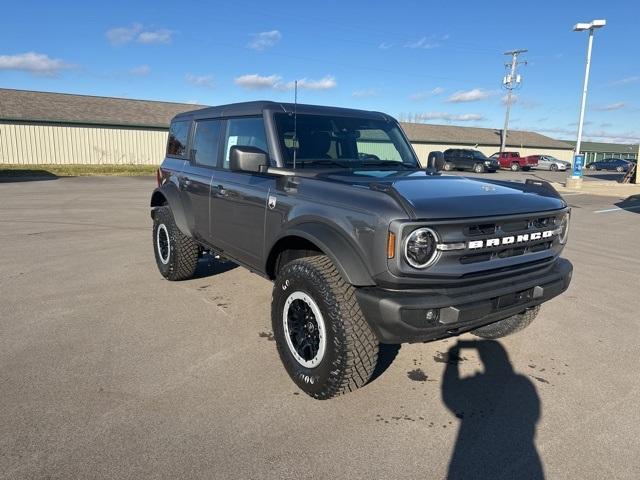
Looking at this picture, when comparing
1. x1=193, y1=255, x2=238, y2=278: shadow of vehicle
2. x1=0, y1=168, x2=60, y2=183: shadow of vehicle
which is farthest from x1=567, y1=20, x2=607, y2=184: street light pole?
x1=0, y1=168, x2=60, y2=183: shadow of vehicle

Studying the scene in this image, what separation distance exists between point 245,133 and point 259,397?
2.42m

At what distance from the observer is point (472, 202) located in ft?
9.96

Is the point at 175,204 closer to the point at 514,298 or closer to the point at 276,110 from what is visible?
the point at 276,110

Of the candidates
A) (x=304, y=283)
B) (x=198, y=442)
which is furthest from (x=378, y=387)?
(x=198, y=442)

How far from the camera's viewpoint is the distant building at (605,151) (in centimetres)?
7181

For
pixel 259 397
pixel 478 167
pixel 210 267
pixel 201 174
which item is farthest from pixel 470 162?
pixel 259 397

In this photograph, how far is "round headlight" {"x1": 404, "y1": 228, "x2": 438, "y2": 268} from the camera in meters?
2.76

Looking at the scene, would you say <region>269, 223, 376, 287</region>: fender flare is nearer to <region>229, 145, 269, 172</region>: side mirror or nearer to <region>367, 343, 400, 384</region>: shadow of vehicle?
<region>229, 145, 269, 172</region>: side mirror

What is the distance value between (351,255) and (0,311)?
3.90 meters

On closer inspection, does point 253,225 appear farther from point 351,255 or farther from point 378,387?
point 378,387

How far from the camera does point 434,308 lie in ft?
9.01

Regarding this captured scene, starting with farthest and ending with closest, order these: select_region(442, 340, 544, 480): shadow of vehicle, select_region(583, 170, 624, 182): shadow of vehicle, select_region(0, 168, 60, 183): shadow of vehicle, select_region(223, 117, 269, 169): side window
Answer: select_region(583, 170, 624, 182): shadow of vehicle
select_region(0, 168, 60, 183): shadow of vehicle
select_region(223, 117, 269, 169): side window
select_region(442, 340, 544, 480): shadow of vehicle

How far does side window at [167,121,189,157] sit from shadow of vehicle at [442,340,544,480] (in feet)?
12.9

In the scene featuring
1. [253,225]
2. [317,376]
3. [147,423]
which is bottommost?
[147,423]
